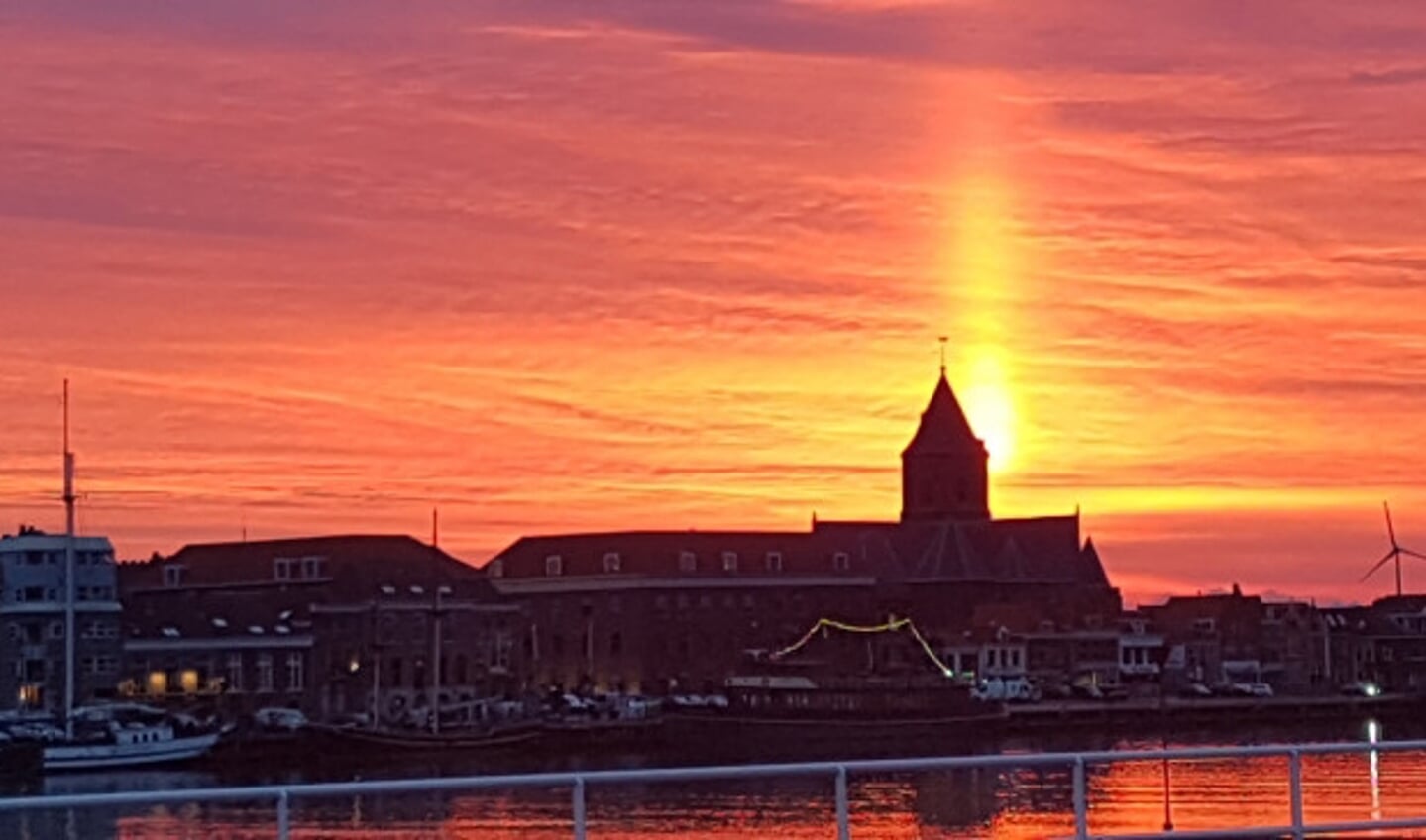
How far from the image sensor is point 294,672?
532ft

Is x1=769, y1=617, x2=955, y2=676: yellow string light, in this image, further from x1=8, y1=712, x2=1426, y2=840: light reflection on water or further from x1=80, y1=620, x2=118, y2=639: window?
x1=8, y1=712, x2=1426, y2=840: light reflection on water

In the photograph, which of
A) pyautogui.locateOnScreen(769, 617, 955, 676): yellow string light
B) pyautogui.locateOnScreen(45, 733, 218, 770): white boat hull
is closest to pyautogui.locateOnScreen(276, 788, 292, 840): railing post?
pyautogui.locateOnScreen(45, 733, 218, 770): white boat hull

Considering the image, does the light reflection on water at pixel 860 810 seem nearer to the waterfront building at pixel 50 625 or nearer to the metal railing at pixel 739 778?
the metal railing at pixel 739 778

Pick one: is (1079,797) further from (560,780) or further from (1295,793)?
(560,780)

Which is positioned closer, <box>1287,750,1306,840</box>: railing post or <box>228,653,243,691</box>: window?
<box>1287,750,1306,840</box>: railing post

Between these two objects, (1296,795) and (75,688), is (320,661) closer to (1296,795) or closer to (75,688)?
(75,688)

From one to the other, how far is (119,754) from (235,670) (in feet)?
90.0

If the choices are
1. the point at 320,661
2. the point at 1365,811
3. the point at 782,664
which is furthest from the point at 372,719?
the point at 1365,811

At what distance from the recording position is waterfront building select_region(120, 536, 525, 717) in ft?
525

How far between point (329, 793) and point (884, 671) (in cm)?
15754

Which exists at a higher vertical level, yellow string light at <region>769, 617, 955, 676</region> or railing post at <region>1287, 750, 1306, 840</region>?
yellow string light at <region>769, 617, 955, 676</region>

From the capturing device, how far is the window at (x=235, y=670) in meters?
160

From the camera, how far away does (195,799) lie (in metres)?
19.9

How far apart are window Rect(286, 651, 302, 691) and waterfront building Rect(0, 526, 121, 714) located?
10.4 metres
